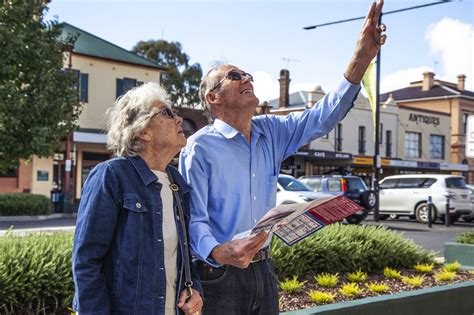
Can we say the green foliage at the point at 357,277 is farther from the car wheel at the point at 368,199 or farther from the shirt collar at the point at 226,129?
the car wheel at the point at 368,199

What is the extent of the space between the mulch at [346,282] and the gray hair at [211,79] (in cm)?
272

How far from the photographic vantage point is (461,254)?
8.81 m

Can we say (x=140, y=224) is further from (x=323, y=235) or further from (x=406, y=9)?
(x=406, y=9)

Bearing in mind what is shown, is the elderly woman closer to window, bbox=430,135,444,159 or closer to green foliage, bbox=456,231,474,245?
green foliage, bbox=456,231,474,245

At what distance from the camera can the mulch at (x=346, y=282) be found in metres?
5.71

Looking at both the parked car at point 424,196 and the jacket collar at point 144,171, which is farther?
the parked car at point 424,196

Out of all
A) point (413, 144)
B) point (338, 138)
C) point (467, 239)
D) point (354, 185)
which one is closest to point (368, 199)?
A: point (354, 185)

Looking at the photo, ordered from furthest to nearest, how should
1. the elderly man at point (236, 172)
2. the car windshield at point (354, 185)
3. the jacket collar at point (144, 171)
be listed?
1. the car windshield at point (354, 185)
2. the elderly man at point (236, 172)
3. the jacket collar at point (144, 171)

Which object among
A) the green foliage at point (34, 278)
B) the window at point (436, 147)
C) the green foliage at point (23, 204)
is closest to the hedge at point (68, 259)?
the green foliage at point (34, 278)

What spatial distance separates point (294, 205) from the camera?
2.75 m

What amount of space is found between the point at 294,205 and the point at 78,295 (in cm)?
101

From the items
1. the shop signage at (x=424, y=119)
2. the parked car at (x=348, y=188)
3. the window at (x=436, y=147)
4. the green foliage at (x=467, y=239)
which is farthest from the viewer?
the window at (x=436, y=147)

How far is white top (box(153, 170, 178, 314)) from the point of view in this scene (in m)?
2.76

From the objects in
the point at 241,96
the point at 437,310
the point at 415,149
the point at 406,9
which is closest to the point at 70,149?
the point at 406,9
